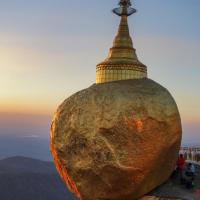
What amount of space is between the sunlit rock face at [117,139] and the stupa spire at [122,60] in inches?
25.0

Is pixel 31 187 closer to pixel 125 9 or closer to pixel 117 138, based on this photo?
pixel 125 9

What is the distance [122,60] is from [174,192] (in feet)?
17.1

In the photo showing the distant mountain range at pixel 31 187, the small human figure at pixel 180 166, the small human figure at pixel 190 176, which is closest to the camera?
the small human figure at pixel 190 176

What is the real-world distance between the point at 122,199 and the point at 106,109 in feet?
10.4

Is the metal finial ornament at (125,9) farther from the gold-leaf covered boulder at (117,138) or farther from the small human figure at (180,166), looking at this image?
the small human figure at (180,166)

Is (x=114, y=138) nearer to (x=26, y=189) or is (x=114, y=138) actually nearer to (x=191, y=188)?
(x=191, y=188)

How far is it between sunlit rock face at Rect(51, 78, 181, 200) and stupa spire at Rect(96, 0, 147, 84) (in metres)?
0.63

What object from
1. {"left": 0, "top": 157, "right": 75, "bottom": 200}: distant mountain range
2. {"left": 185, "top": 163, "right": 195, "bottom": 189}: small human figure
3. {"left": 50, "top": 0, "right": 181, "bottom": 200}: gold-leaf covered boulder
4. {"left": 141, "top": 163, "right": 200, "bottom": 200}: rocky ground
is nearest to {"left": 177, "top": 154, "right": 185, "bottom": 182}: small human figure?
{"left": 185, "top": 163, "right": 195, "bottom": 189}: small human figure

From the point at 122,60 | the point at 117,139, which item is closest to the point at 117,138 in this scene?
the point at 117,139

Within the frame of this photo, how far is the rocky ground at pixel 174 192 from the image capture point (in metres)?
14.7

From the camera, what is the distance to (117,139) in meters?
14.0

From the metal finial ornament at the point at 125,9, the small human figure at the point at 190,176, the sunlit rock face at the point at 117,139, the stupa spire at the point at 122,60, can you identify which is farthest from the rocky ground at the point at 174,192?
the metal finial ornament at the point at 125,9

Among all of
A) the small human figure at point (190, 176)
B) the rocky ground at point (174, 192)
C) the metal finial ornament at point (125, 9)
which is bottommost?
the rocky ground at point (174, 192)

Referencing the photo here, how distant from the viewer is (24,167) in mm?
129875
